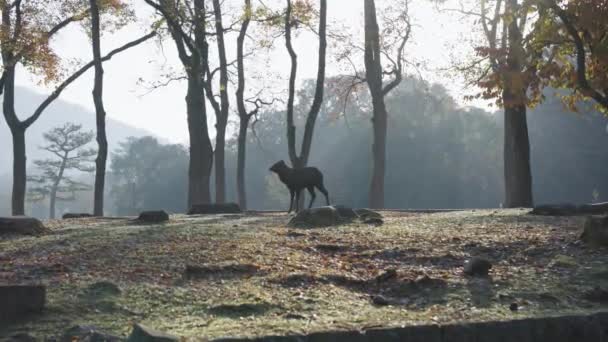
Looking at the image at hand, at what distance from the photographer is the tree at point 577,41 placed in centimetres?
1270

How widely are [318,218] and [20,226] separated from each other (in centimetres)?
478

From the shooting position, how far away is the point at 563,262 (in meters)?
8.58

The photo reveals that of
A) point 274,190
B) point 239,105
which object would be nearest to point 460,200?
point 274,190

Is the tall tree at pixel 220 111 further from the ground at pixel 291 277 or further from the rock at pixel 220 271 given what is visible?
the rock at pixel 220 271

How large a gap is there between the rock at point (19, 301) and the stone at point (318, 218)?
20.4ft

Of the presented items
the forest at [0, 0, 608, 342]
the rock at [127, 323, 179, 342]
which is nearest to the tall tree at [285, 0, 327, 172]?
the forest at [0, 0, 608, 342]

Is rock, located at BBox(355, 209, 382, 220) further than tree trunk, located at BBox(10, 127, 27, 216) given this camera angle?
No

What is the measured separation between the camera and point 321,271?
812 centimetres

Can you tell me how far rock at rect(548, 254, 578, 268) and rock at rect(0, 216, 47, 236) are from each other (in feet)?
25.6

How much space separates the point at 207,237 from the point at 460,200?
4993cm

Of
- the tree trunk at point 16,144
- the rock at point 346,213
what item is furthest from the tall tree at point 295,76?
the rock at point 346,213

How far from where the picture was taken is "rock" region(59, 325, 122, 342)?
19.0 feet

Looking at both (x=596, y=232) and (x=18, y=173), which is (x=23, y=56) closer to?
(x=18, y=173)

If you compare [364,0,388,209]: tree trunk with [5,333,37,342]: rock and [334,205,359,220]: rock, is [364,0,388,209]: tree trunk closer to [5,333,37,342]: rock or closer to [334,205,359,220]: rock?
[334,205,359,220]: rock
